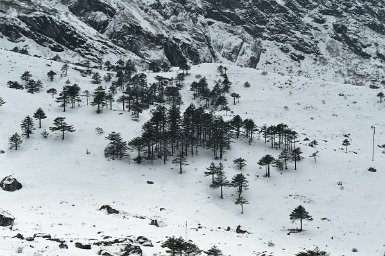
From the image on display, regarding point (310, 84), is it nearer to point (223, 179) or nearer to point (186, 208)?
point (223, 179)

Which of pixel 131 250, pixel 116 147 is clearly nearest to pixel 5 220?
pixel 131 250

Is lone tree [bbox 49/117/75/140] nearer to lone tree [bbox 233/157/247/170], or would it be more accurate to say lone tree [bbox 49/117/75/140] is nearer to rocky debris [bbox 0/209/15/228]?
lone tree [bbox 233/157/247/170]

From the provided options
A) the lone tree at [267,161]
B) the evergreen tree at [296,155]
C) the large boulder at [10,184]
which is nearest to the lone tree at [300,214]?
the lone tree at [267,161]

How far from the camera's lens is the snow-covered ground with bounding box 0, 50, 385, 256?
148ft

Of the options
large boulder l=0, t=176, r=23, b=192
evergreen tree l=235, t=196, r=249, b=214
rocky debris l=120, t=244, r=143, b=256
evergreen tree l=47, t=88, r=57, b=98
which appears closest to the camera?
rocky debris l=120, t=244, r=143, b=256

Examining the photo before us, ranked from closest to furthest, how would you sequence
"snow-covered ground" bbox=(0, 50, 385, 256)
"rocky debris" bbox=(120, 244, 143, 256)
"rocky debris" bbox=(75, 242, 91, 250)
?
"rocky debris" bbox=(120, 244, 143, 256) < "rocky debris" bbox=(75, 242, 91, 250) < "snow-covered ground" bbox=(0, 50, 385, 256)

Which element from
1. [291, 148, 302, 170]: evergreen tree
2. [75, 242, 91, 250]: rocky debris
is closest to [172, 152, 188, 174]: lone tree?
[291, 148, 302, 170]: evergreen tree

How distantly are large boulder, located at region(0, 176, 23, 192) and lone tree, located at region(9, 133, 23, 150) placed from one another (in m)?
17.2

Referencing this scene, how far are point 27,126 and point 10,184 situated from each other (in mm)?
26849

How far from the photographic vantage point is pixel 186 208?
213ft

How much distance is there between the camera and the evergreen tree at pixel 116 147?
8094 centimetres

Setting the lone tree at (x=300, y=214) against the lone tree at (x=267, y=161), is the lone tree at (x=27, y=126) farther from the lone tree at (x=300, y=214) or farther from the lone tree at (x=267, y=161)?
the lone tree at (x=300, y=214)

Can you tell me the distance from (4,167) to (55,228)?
1419 inches

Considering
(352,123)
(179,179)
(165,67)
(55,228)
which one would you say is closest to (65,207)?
(55,228)
